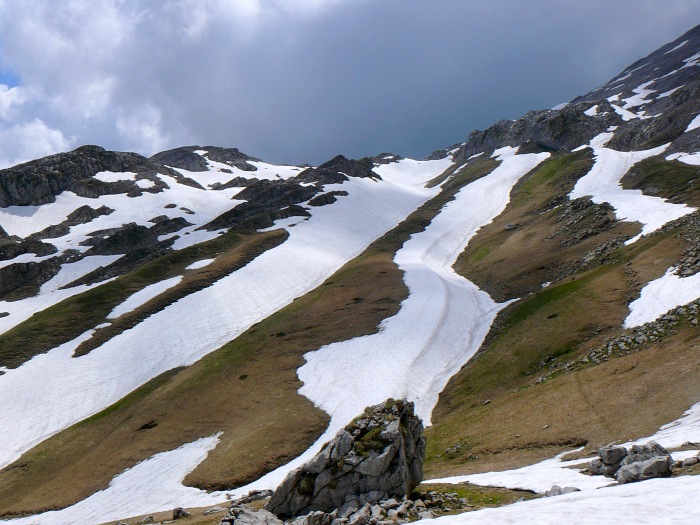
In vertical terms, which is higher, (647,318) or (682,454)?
(647,318)

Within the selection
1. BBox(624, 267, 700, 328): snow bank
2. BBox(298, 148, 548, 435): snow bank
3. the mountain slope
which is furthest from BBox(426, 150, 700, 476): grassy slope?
BBox(298, 148, 548, 435): snow bank

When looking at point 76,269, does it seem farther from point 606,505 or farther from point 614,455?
point 606,505

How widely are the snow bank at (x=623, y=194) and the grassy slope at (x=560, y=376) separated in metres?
4.05

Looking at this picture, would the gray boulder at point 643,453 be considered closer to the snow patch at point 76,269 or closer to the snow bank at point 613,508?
the snow bank at point 613,508

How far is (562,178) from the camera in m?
127

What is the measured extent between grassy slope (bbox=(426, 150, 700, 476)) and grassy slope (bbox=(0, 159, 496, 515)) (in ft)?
48.6

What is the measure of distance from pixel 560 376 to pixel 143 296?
79.0 m

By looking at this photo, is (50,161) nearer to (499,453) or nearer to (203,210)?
(203,210)

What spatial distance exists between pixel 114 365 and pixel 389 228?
290ft

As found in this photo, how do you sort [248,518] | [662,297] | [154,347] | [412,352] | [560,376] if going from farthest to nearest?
[154,347] → [412,352] → [662,297] → [560,376] → [248,518]

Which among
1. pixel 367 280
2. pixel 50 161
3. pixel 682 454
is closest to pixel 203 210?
pixel 50 161

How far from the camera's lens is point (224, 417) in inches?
2041

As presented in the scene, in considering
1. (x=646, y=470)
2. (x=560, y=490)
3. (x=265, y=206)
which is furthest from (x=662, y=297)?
(x=265, y=206)

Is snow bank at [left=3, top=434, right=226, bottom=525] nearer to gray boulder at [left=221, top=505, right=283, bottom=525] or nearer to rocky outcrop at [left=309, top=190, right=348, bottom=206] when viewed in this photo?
gray boulder at [left=221, top=505, right=283, bottom=525]
